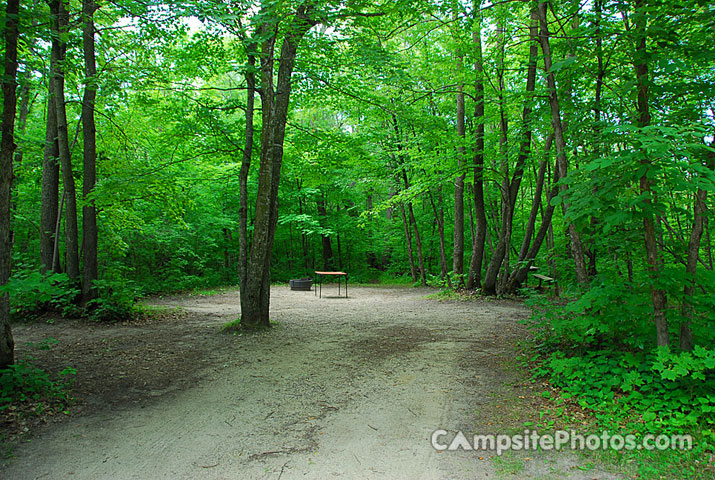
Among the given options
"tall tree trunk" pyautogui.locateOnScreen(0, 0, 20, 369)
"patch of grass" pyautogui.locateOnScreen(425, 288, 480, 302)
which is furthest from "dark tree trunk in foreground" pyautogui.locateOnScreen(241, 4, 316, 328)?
"patch of grass" pyautogui.locateOnScreen(425, 288, 480, 302)

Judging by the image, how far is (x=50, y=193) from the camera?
28.3 ft

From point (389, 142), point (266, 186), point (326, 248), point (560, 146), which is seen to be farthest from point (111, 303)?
point (326, 248)

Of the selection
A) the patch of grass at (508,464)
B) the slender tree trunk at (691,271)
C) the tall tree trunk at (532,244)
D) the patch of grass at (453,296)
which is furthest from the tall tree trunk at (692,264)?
the patch of grass at (453,296)

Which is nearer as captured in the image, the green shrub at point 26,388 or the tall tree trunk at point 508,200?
the green shrub at point 26,388

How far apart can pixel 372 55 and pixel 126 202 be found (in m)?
6.09

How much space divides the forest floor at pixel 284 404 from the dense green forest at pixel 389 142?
0.89 meters

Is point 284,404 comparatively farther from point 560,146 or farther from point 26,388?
point 560,146

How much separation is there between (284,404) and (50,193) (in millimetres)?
8114

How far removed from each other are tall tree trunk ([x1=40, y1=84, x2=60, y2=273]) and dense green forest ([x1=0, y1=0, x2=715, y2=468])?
42mm

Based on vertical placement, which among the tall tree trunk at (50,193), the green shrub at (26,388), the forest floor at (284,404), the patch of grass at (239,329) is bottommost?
the forest floor at (284,404)

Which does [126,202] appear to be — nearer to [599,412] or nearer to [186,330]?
[186,330]

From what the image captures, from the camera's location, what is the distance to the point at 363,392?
160 inches

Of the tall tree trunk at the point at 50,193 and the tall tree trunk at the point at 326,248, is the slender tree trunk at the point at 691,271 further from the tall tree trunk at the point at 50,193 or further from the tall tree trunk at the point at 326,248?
the tall tree trunk at the point at 326,248

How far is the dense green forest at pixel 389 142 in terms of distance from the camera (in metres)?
3.46
